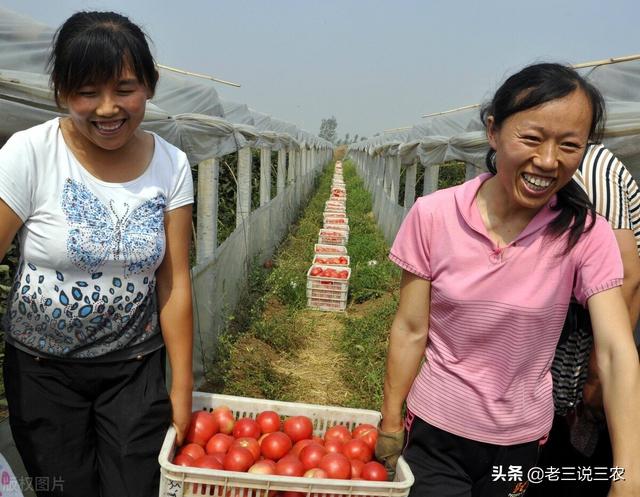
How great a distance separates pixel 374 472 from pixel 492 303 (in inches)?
28.7

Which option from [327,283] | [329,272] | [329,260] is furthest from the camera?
[329,260]

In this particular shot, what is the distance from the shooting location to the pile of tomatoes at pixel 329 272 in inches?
280

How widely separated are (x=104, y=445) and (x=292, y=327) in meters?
4.31

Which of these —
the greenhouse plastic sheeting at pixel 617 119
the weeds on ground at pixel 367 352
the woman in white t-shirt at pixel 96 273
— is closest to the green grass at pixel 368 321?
the weeds on ground at pixel 367 352

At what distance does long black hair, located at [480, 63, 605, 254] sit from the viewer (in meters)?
1.53

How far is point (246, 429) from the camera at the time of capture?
225 cm

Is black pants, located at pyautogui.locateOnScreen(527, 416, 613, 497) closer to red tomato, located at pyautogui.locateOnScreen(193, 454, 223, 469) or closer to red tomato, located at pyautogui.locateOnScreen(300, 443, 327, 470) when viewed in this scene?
red tomato, located at pyautogui.locateOnScreen(300, 443, 327, 470)

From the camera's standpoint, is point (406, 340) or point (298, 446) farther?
point (298, 446)

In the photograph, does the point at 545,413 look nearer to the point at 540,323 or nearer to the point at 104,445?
A: the point at 540,323

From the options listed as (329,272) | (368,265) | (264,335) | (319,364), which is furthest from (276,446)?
(368,265)

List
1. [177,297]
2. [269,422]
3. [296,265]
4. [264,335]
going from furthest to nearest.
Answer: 1. [296,265]
2. [264,335]
3. [269,422]
4. [177,297]

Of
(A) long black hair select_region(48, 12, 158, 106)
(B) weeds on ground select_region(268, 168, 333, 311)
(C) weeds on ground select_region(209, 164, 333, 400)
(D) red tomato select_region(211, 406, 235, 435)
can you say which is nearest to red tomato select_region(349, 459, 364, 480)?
(D) red tomato select_region(211, 406, 235, 435)

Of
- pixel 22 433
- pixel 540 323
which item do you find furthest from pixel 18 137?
pixel 540 323

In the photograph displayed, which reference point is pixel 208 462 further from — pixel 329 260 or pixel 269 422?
pixel 329 260
